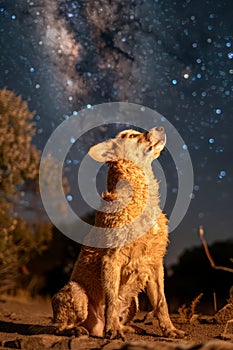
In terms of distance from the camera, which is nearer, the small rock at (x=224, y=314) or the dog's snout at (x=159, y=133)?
the dog's snout at (x=159, y=133)

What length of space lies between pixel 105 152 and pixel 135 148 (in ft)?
0.98

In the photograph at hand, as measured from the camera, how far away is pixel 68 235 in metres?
12.7

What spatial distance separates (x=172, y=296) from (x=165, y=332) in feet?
24.6

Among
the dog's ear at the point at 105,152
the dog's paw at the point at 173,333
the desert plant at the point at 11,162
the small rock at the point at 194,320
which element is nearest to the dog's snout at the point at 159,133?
the dog's ear at the point at 105,152

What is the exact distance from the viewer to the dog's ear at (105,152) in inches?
169

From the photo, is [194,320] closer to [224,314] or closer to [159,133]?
[224,314]

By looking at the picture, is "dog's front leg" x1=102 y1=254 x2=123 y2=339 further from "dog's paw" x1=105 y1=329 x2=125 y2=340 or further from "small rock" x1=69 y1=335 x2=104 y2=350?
"small rock" x1=69 y1=335 x2=104 y2=350

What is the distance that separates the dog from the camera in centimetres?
411

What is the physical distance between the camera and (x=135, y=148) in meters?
4.36

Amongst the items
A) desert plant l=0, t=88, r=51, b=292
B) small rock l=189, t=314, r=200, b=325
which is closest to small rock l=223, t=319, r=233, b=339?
small rock l=189, t=314, r=200, b=325

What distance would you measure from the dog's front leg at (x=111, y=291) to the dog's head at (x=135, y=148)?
96cm

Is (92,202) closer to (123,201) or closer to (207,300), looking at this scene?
(123,201)

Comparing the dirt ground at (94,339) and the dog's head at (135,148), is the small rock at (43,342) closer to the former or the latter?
the dirt ground at (94,339)

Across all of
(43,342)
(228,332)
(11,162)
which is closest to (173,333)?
(228,332)
